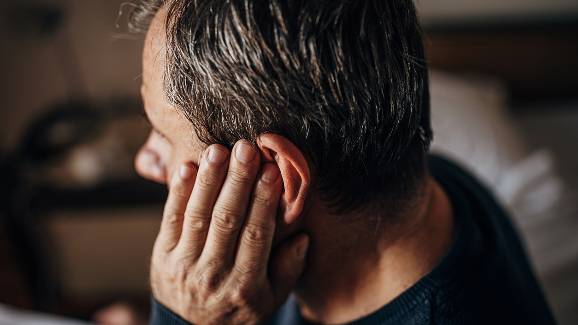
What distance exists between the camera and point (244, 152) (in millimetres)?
562

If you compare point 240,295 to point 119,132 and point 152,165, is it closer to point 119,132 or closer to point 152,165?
point 152,165

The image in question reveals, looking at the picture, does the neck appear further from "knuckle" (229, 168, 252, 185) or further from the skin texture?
"knuckle" (229, 168, 252, 185)

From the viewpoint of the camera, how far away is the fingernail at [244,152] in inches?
22.1

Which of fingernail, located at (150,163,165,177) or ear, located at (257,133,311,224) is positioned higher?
ear, located at (257,133,311,224)

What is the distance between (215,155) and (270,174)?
65 mm

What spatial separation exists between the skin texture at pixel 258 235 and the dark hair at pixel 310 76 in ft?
0.10

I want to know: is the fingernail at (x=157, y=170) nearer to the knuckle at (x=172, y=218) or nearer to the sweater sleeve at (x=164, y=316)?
the knuckle at (x=172, y=218)

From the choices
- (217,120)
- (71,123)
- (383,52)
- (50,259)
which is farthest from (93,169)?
(383,52)

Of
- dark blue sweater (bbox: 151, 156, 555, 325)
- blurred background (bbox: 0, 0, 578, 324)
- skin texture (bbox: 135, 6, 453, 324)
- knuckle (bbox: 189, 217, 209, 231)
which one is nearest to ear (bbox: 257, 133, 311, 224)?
skin texture (bbox: 135, 6, 453, 324)

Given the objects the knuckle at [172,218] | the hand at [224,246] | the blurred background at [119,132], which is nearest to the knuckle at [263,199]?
the hand at [224,246]

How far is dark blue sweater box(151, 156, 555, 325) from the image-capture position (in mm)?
665

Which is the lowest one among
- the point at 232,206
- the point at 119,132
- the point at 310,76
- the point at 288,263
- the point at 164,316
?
the point at 119,132

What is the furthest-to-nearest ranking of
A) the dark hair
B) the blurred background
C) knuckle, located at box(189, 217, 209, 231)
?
the blurred background → knuckle, located at box(189, 217, 209, 231) → the dark hair

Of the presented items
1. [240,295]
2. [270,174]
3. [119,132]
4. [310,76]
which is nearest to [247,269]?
[240,295]
